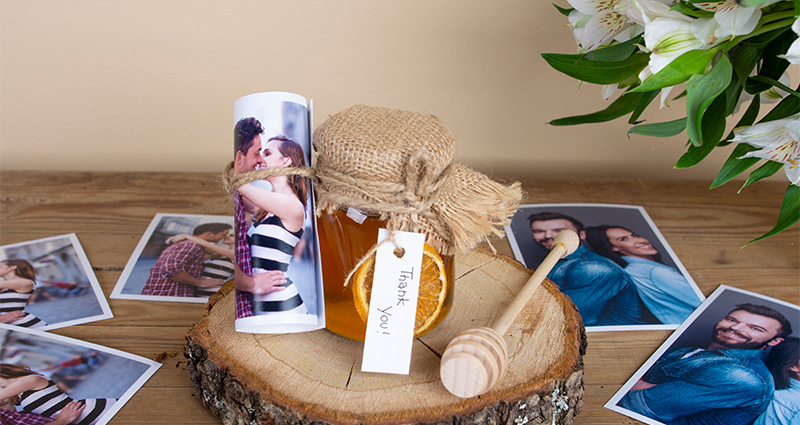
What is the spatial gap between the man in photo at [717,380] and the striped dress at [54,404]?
0.62 metres

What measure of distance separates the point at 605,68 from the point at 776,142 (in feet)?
0.64

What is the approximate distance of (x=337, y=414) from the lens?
52 centimetres

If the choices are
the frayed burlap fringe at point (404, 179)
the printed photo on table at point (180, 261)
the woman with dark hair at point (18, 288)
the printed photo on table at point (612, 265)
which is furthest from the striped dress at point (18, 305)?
the printed photo on table at point (612, 265)

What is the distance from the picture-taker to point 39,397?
65 cm

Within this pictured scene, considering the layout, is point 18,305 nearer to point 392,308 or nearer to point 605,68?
point 392,308

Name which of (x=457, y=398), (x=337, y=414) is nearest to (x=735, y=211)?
(x=457, y=398)

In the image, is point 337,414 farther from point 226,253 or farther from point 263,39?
point 263,39

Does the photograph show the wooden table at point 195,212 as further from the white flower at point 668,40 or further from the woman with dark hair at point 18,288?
the white flower at point 668,40

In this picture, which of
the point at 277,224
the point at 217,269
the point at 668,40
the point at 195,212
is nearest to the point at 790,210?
the point at 668,40

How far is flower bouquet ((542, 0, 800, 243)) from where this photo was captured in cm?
50

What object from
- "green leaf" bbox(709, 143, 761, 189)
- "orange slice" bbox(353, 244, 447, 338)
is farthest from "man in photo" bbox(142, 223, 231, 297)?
"green leaf" bbox(709, 143, 761, 189)

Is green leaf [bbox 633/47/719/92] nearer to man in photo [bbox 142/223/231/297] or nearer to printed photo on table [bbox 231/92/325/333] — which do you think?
printed photo on table [bbox 231/92/325/333]

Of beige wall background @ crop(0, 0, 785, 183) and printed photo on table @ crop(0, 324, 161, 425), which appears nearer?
printed photo on table @ crop(0, 324, 161, 425)

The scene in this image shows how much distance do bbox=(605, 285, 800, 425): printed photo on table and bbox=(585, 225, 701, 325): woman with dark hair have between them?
0.08 feet
